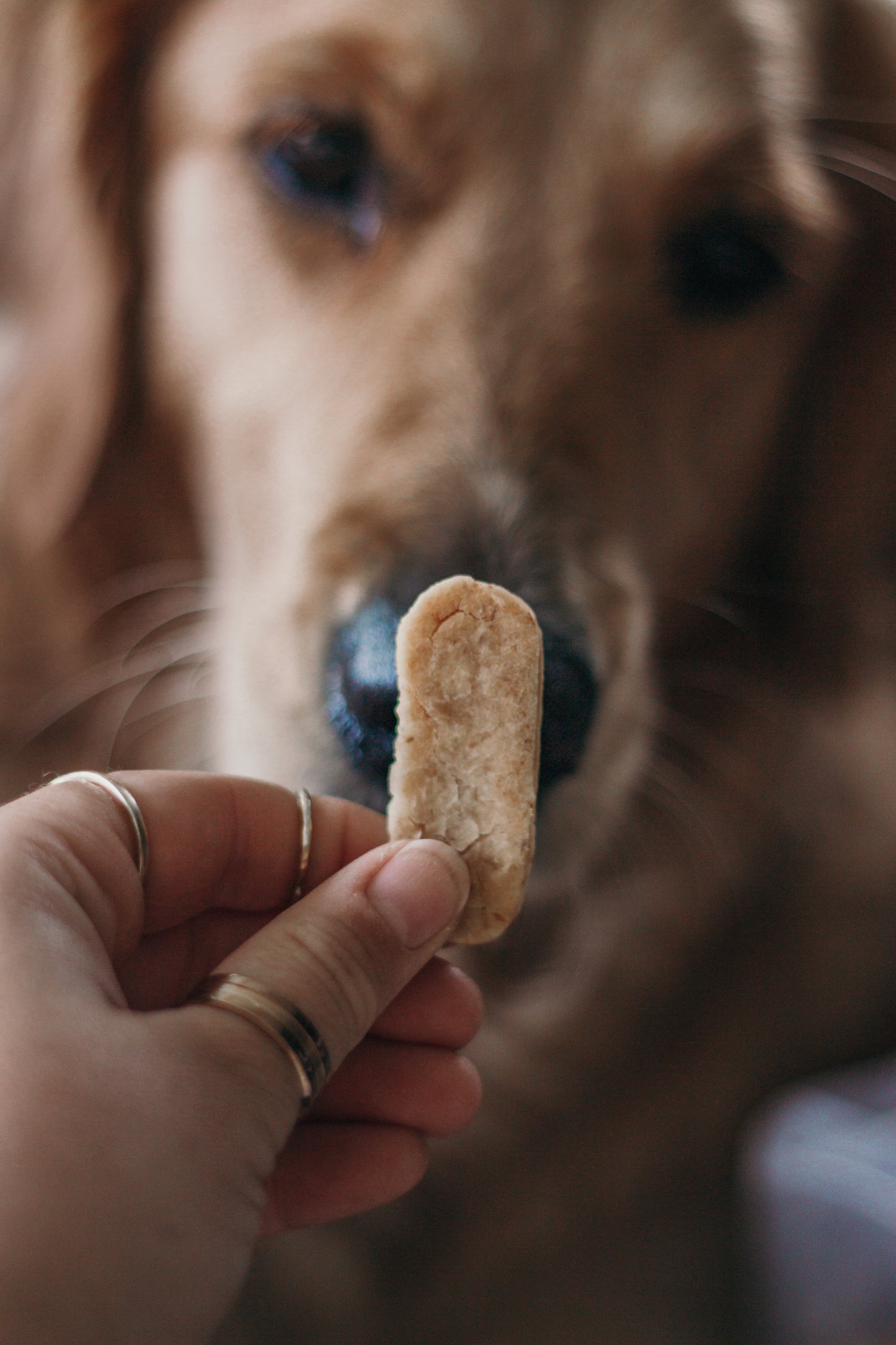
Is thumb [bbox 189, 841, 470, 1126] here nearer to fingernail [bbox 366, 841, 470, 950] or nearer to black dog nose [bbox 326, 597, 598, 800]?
fingernail [bbox 366, 841, 470, 950]

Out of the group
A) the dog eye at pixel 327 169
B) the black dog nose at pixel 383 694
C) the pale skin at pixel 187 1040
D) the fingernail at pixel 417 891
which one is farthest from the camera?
the dog eye at pixel 327 169

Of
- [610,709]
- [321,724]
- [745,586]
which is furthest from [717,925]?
[321,724]

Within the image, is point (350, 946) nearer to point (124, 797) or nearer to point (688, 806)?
point (124, 797)

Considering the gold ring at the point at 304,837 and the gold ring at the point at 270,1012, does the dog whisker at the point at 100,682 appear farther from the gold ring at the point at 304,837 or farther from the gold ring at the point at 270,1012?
the gold ring at the point at 270,1012

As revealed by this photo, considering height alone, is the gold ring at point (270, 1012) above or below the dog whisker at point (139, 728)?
above


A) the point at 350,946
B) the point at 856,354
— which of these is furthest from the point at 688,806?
the point at 350,946

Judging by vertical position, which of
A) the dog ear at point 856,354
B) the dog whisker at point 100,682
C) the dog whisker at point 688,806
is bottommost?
the dog whisker at point 688,806

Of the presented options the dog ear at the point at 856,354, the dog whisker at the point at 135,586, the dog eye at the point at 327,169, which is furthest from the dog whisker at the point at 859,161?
the dog whisker at the point at 135,586
